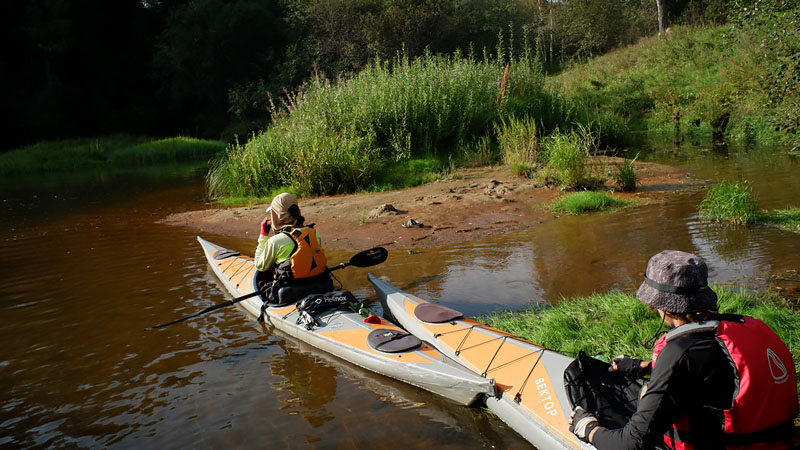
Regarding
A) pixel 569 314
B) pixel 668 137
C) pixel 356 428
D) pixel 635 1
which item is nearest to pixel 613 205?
pixel 569 314

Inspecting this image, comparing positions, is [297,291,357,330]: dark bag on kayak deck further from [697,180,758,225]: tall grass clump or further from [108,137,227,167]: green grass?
[108,137,227,167]: green grass

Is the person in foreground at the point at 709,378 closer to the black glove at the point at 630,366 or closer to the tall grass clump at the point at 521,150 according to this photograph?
the black glove at the point at 630,366

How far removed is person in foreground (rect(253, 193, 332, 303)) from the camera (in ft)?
16.5

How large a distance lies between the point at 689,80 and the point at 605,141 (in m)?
7.68

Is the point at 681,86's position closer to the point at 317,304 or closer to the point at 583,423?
the point at 317,304

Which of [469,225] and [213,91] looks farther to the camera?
[213,91]

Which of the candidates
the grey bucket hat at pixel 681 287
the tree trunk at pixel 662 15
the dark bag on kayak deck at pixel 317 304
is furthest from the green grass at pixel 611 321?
the tree trunk at pixel 662 15

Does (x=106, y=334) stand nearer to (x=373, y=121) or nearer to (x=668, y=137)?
(x=373, y=121)

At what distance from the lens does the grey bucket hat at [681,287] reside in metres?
2.16

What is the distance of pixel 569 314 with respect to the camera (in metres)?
4.41

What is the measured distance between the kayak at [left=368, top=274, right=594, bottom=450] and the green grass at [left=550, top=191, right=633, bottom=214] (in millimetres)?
4189

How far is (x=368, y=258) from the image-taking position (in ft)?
18.7

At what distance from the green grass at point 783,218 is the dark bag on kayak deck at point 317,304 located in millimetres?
4708

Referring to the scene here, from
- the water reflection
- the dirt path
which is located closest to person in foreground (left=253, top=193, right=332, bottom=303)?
the water reflection
